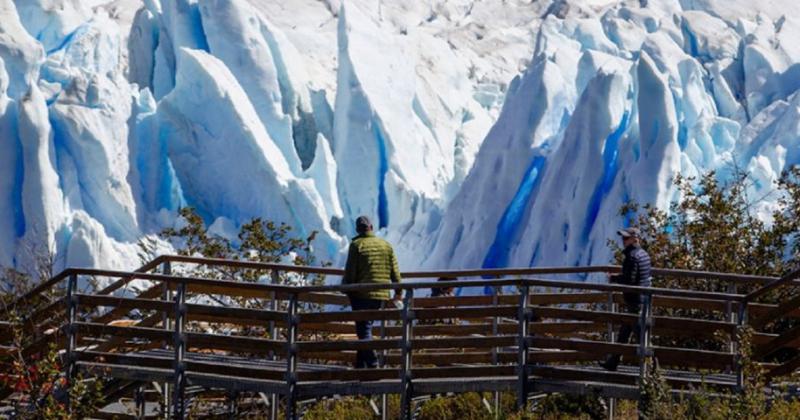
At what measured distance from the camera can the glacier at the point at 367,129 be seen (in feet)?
87.7

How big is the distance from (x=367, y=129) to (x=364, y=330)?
873 inches

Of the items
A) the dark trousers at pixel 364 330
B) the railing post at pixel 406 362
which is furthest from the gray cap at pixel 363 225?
the railing post at pixel 406 362

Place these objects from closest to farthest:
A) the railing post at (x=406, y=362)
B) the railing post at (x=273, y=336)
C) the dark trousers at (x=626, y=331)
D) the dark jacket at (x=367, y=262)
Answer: the railing post at (x=406, y=362)
the dark trousers at (x=626, y=331)
the railing post at (x=273, y=336)
the dark jacket at (x=367, y=262)

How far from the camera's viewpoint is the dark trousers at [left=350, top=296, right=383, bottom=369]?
11.1 meters

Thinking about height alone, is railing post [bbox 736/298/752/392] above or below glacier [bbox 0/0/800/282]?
below

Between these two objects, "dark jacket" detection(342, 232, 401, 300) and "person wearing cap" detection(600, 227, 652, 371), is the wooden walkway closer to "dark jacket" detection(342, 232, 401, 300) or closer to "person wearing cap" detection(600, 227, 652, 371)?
"person wearing cap" detection(600, 227, 652, 371)

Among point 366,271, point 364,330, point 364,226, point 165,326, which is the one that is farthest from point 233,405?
point 364,226

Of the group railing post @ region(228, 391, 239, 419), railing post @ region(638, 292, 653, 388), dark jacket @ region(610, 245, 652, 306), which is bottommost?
railing post @ region(228, 391, 239, 419)

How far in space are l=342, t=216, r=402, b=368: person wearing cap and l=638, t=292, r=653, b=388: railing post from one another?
179cm

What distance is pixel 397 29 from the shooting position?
4900 cm

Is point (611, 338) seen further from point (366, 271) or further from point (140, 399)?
point (140, 399)

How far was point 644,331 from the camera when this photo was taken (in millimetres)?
10430

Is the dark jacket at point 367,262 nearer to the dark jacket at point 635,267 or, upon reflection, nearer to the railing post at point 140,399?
the dark jacket at point 635,267

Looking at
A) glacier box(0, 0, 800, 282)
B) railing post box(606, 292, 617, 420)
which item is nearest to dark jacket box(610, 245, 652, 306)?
railing post box(606, 292, 617, 420)
